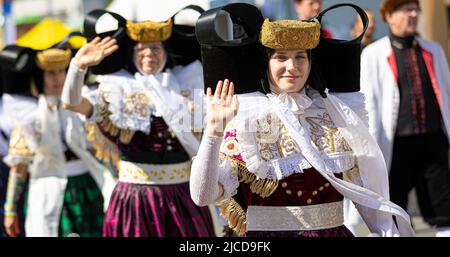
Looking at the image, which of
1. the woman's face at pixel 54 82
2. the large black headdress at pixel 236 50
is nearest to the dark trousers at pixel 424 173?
the woman's face at pixel 54 82

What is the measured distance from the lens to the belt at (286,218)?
4379 mm

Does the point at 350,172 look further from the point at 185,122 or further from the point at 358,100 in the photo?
the point at 185,122

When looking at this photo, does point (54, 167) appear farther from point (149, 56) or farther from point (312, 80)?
point (312, 80)

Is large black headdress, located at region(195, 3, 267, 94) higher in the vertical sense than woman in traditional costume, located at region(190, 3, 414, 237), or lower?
higher

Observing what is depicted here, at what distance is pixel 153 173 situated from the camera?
6.18 meters

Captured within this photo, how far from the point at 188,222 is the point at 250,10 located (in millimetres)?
2006

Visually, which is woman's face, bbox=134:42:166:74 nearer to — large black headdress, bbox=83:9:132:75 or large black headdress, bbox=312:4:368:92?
large black headdress, bbox=83:9:132:75

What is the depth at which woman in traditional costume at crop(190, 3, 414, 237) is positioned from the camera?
4.33m

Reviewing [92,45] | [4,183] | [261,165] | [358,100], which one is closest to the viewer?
[261,165]

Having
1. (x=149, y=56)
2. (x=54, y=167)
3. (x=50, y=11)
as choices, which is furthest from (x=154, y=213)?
(x=50, y=11)

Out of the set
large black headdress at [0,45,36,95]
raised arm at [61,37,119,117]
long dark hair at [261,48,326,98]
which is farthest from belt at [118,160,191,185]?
long dark hair at [261,48,326,98]

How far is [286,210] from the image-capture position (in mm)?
4383

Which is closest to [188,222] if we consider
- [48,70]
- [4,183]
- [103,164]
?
Result: [103,164]

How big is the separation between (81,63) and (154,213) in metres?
1.05
